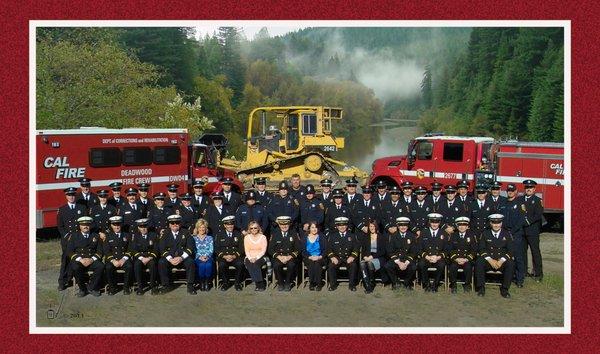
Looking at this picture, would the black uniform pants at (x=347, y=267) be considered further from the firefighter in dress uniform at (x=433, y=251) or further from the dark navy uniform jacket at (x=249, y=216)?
the dark navy uniform jacket at (x=249, y=216)

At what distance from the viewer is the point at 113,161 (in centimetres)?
1662

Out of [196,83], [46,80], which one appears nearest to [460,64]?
[196,83]

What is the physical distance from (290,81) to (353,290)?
60.6 meters

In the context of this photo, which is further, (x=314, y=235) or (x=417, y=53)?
(x=417, y=53)

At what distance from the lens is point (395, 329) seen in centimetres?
946

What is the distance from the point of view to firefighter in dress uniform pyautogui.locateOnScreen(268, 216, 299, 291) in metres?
11.5

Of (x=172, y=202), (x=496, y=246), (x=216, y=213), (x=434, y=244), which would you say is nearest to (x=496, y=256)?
(x=496, y=246)

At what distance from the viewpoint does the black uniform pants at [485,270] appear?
36.6 feet

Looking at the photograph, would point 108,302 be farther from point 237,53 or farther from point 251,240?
point 237,53

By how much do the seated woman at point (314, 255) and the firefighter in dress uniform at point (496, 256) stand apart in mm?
2700

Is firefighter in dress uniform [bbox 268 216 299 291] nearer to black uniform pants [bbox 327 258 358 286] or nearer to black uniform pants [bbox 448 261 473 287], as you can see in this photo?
black uniform pants [bbox 327 258 358 286]

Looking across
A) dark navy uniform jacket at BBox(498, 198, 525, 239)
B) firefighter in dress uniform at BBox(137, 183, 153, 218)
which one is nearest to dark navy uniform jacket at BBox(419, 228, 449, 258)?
dark navy uniform jacket at BBox(498, 198, 525, 239)

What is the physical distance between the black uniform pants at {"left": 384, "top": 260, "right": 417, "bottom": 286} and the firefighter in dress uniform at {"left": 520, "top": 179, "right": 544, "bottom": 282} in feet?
7.43

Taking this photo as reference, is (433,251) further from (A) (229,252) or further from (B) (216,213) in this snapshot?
(B) (216,213)
